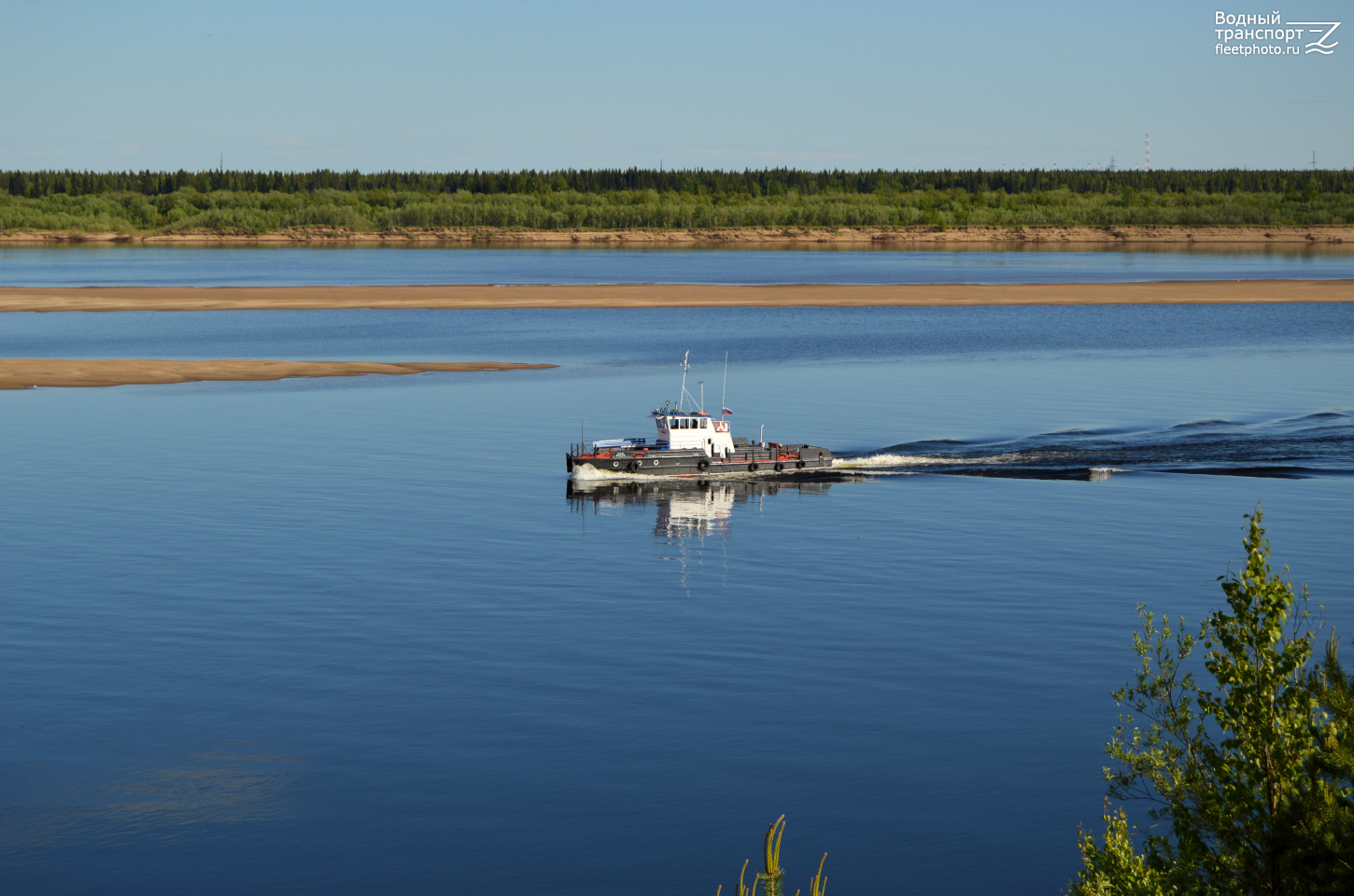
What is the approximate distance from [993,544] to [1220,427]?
30.8m

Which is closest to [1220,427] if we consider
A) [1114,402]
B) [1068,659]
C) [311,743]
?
[1114,402]

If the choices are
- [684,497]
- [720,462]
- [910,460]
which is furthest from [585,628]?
[910,460]

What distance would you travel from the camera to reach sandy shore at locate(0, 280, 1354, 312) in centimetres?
15775

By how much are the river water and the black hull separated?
0.96 meters

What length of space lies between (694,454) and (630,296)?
353 ft

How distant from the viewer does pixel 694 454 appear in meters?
67.2

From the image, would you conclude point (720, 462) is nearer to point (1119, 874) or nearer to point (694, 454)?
point (694, 454)

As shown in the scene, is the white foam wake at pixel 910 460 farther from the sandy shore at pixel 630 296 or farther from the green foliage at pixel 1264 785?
the sandy shore at pixel 630 296

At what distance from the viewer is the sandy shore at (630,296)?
158m

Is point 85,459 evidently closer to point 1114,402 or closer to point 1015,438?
point 1015,438

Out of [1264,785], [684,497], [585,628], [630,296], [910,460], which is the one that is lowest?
[585,628]

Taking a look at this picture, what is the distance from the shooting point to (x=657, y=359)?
366 ft

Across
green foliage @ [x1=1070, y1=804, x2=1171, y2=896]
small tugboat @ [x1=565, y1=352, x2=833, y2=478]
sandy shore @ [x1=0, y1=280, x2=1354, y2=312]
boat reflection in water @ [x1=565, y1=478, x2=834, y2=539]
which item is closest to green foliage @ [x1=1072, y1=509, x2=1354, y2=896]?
green foliage @ [x1=1070, y1=804, x2=1171, y2=896]

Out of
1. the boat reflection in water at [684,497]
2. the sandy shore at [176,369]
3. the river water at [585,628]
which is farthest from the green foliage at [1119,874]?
the sandy shore at [176,369]
